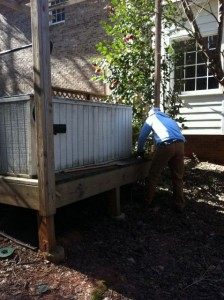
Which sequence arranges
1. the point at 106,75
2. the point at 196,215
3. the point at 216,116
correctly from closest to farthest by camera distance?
the point at 196,215
the point at 106,75
the point at 216,116

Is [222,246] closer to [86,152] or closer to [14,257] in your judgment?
[86,152]

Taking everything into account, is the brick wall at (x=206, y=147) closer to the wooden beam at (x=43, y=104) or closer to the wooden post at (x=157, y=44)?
the wooden post at (x=157, y=44)

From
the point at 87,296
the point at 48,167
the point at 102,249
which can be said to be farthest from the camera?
the point at 102,249

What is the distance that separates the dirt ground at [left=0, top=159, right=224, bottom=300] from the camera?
3.38m

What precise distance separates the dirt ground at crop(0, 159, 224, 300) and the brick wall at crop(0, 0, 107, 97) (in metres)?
8.22

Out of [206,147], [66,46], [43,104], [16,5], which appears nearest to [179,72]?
[206,147]

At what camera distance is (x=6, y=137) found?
4.21 m

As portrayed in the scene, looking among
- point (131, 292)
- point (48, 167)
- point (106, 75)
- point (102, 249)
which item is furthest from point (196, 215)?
point (106, 75)

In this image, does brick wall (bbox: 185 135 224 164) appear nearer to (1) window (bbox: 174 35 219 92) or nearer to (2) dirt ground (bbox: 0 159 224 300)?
(1) window (bbox: 174 35 219 92)

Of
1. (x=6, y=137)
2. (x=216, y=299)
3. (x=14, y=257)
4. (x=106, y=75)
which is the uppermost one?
(x=106, y=75)

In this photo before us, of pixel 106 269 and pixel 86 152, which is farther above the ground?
pixel 86 152

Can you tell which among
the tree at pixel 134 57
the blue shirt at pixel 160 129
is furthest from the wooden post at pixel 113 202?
the tree at pixel 134 57

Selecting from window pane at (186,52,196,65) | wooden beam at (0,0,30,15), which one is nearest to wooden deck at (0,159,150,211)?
wooden beam at (0,0,30,15)

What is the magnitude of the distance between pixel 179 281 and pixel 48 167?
1.79 metres
